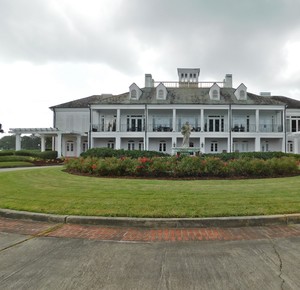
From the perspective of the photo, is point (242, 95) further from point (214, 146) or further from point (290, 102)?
point (290, 102)

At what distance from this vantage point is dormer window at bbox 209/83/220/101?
3447 centimetres

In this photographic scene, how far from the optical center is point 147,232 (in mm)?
4941

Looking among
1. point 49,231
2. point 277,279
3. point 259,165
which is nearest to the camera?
point 277,279

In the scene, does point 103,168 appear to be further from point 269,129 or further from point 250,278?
point 269,129

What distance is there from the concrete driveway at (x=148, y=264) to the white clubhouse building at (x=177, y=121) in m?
28.3

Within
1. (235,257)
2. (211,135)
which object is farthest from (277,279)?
(211,135)

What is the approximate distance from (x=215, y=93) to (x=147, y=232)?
32.3 metres

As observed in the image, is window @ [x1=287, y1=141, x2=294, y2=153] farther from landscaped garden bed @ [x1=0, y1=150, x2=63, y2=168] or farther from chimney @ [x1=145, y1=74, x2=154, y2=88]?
landscaped garden bed @ [x1=0, y1=150, x2=63, y2=168]

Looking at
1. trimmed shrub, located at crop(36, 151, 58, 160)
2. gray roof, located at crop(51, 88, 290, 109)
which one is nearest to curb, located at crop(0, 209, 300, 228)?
trimmed shrub, located at crop(36, 151, 58, 160)

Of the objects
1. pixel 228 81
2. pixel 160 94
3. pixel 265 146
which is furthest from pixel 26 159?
pixel 228 81

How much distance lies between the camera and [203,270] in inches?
133

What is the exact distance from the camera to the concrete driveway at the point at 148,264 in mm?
3064

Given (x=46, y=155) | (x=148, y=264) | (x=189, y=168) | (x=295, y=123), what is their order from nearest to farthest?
(x=148, y=264)
(x=189, y=168)
(x=46, y=155)
(x=295, y=123)

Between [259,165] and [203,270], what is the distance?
9574 mm
